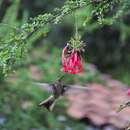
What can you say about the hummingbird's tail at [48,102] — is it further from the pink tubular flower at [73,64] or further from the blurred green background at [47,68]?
the pink tubular flower at [73,64]

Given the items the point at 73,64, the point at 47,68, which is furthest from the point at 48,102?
the point at 47,68

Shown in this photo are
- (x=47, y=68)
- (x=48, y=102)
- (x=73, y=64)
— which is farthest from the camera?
(x=47, y=68)

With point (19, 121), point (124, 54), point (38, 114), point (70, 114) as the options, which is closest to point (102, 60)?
point (124, 54)

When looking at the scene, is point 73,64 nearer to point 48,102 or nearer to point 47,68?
point 48,102

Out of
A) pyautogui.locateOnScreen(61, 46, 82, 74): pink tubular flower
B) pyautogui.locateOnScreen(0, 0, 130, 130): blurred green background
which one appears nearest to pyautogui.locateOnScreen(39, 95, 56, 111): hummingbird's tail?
pyautogui.locateOnScreen(0, 0, 130, 130): blurred green background

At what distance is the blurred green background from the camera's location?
414cm

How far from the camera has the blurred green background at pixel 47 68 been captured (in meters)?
4.14

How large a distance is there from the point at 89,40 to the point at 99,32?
0.55ft

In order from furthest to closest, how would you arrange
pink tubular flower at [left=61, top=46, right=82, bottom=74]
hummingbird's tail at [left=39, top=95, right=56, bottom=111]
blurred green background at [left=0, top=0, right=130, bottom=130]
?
1. blurred green background at [left=0, top=0, right=130, bottom=130]
2. hummingbird's tail at [left=39, top=95, right=56, bottom=111]
3. pink tubular flower at [left=61, top=46, right=82, bottom=74]

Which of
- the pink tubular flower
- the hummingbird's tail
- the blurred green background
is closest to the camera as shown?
the pink tubular flower

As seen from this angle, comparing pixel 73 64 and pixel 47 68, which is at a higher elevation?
pixel 73 64

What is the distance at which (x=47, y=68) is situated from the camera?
490 centimetres

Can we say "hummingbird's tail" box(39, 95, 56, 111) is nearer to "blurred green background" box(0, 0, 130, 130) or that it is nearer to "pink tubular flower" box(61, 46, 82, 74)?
"blurred green background" box(0, 0, 130, 130)

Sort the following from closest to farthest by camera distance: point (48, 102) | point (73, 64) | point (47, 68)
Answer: point (73, 64), point (48, 102), point (47, 68)
